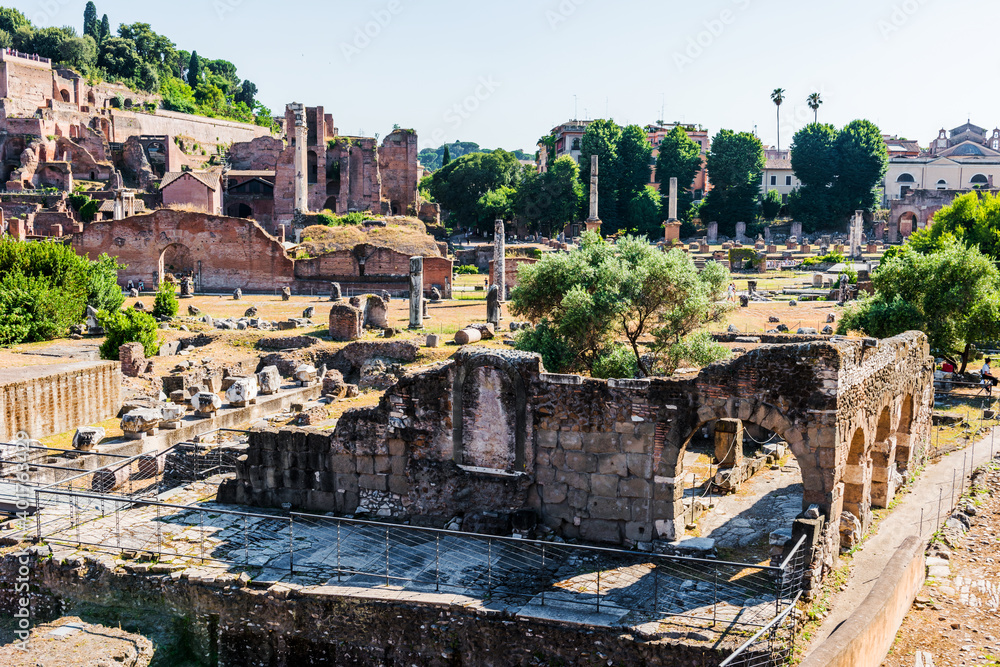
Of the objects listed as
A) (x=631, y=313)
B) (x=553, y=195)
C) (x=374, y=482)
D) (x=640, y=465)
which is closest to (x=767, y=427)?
(x=640, y=465)

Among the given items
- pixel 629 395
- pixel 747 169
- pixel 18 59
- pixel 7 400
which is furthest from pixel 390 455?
pixel 18 59

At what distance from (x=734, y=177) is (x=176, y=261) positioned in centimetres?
4787

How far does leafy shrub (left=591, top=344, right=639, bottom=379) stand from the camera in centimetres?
2134

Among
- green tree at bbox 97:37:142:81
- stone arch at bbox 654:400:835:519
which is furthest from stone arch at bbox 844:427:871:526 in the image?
green tree at bbox 97:37:142:81

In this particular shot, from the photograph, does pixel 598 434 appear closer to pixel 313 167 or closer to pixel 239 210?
pixel 239 210

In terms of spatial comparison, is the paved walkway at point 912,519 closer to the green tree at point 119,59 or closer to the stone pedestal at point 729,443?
the stone pedestal at point 729,443

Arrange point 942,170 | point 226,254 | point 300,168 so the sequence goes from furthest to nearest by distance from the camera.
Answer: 1. point 942,170
2. point 300,168
3. point 226,254

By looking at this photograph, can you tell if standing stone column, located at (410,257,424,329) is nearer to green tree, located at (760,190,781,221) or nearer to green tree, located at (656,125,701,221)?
green tree, located at (656,125,701,221)

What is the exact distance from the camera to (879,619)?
33.6ft

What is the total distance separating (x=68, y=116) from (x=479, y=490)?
80.5m

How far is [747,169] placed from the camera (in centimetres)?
7681

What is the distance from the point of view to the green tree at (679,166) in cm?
7919

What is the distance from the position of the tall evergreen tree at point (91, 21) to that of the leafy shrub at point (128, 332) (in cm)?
8988

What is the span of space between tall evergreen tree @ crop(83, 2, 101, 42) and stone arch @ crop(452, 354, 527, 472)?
107 m
